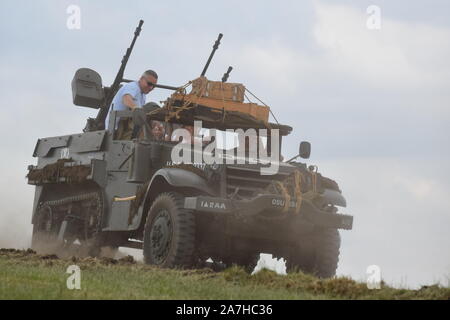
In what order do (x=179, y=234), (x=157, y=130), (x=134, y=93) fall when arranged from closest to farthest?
(x=179, y=234) < (x=157, y=130) < (x=134, y=93)

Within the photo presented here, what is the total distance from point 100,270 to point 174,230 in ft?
3.40

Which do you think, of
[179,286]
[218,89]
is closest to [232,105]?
[218,89]

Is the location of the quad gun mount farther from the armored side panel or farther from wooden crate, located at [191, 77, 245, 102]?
wooden crate, located at [191, 77, 245, 102]

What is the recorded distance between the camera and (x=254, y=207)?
36.7ft

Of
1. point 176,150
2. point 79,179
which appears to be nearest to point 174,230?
point 176,150

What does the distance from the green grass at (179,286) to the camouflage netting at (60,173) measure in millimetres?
3587

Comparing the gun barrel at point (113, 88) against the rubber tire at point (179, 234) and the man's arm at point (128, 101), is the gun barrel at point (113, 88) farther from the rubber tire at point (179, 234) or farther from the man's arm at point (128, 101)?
the rubber tire at point (179, 234)

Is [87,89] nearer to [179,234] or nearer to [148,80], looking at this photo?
[148,80]

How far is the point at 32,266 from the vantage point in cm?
1175

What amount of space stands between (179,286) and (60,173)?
726 centimetres

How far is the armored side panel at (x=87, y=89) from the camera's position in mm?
16906

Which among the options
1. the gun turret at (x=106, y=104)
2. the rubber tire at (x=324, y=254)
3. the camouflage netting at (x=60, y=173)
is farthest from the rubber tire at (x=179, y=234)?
the gun turret at (x=106, y=104)

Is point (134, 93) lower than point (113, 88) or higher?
lower

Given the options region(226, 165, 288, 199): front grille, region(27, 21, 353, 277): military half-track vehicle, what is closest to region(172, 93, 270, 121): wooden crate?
region(27, 21, 353, 277): military half-track vehicle
